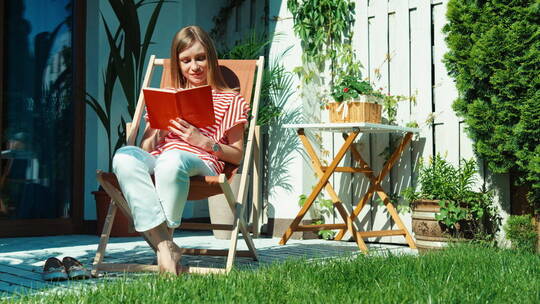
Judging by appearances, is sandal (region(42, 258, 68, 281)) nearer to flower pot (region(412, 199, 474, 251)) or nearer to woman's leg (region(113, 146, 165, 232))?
woman's leg (region(113, 146, 165, 232))

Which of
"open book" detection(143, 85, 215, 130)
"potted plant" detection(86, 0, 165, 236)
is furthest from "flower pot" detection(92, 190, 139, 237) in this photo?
"open book" detection(143, 85, 215, 130)

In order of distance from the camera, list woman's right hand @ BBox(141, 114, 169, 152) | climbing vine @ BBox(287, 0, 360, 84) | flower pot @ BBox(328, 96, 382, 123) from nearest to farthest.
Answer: woman's right hand @ BBox(141, 114, 169, 152), flower pot @ BBox(328, 96, 382, 123), climbing vine @ BBox(287, 0, 360, 84)

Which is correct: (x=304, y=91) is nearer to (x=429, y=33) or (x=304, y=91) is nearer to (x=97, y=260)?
(x=429, y=33)

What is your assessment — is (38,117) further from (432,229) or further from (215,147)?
(432,229)

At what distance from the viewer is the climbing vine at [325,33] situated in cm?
501

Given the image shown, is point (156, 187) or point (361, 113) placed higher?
point (361, 113)

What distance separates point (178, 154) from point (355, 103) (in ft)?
5.86

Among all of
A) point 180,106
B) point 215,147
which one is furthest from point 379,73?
point 180,106

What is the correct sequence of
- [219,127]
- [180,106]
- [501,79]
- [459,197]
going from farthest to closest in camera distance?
[459,197]
[501,79]
[219,127]
[180,106]

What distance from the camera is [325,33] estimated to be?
200 inches

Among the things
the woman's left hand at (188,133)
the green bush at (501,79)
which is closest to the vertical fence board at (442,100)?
the green bush at (501,79)

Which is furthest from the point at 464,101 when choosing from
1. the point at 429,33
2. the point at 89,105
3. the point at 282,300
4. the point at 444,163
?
the point at 89,105

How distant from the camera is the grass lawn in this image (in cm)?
208

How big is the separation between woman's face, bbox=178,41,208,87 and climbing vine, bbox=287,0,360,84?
179 centimetres
